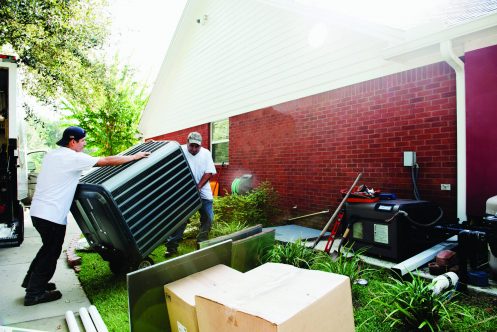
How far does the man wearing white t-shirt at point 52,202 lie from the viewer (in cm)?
355

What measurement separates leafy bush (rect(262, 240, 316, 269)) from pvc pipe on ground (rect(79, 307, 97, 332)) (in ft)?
5.89

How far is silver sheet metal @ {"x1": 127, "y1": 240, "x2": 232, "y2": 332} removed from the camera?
2.00m

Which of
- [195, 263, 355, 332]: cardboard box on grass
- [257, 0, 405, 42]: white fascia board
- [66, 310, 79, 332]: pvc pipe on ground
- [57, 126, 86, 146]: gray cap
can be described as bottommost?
[66, 310, 79, 332]: pvc pipe on ground

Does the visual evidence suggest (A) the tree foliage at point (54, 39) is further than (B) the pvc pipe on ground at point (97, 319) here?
Yes

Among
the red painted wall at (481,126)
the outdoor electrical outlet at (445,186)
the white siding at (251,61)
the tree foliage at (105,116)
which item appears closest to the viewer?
the red painted wall at (481,126)

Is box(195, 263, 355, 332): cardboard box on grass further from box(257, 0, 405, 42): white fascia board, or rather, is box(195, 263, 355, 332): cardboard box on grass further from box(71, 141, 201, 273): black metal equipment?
box(257, 0, 405, 42): white fascia board

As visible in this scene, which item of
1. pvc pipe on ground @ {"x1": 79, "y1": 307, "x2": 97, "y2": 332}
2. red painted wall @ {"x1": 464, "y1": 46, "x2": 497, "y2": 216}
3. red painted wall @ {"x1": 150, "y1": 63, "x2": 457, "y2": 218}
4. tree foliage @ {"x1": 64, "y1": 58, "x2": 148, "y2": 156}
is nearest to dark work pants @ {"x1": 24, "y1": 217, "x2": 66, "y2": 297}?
pvc pipe on ground @ {"x1": 79, "y1": 307, "x2": 97, "y2": 332}

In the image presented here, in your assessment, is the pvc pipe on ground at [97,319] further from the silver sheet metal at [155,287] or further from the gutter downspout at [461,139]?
the gutter downspout at [461,139]

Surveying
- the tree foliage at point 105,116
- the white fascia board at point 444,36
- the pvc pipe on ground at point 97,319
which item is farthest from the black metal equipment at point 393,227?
the tree foliage at point 105,116

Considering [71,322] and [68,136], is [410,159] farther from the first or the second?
[71,322]

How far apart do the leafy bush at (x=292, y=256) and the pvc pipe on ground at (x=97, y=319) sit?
67.4 inches

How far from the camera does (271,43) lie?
808 cm

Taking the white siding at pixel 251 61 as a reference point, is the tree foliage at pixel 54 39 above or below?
above

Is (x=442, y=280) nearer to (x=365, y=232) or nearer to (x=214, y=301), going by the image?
(x=365, y=232)
